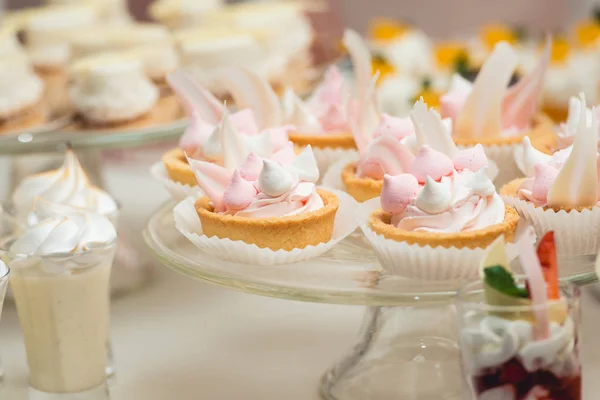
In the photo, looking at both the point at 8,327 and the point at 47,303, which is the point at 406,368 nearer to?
the point at 47,303

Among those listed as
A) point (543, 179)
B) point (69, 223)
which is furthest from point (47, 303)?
point (543, 179)

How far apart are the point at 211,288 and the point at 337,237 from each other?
728 mm

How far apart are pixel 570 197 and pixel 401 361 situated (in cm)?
46

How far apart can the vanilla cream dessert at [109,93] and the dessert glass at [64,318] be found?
0.66 m

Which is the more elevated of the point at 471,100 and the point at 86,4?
the point at 471,100

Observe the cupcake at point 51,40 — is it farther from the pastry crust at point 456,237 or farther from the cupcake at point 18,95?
the pastry crust at point 456,237

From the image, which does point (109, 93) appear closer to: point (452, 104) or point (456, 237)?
point (452, 104)

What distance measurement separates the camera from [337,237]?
1.50 metres

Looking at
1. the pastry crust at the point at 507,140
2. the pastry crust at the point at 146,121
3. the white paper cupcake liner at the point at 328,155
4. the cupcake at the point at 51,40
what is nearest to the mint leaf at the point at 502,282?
the pastry crust at the point at 507,140

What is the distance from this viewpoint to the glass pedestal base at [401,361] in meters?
1.56

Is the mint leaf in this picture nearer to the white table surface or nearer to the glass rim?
the glass rim

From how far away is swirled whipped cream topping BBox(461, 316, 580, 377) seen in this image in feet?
3.45

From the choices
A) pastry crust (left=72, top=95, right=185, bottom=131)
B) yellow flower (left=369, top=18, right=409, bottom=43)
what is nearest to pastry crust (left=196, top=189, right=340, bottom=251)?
pastry crust (left=72, top=95, right=185, bottom=131)

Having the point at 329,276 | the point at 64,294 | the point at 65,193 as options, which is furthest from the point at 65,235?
→ the point at 329,276
